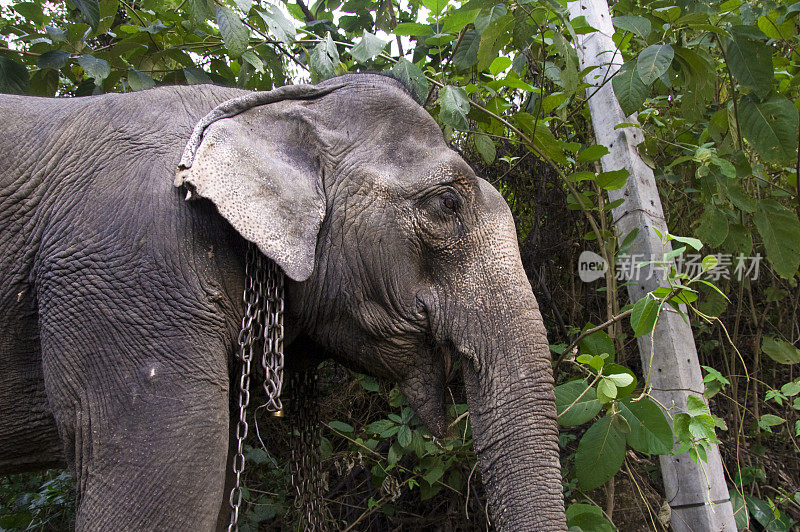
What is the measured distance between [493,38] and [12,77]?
2.06 metres

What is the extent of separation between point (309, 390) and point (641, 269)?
4.97ft

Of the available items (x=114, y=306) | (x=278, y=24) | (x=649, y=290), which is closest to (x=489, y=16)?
(x=278, y=24)

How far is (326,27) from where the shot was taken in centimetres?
356

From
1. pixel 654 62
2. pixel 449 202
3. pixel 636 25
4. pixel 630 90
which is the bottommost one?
pixel 449 202

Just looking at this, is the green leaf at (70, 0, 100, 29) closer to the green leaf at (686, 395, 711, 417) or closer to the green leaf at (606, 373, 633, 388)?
the green leaf at (606, 373, 633, 388)

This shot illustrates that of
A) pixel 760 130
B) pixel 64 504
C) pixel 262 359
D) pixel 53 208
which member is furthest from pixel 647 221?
pixel 64 504

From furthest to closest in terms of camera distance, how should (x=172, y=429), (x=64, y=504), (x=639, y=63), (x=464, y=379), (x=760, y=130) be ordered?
(x=64, y=504)
(x=760, y=130)
(x=639, y=63)
(x=464, y=379)
(x=172, y=429)

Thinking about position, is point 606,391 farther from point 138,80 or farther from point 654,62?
point 138,80

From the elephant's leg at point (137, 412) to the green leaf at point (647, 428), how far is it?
141 cm

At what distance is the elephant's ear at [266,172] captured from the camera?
1801mm

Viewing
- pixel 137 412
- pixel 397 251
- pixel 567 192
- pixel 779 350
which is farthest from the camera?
pixel 567 192

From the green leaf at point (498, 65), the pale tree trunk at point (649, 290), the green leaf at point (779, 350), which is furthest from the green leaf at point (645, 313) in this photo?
the green leaf at point (779, 350)

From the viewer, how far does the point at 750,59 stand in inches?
105

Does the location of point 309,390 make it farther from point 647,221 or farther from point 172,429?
point 647,221
